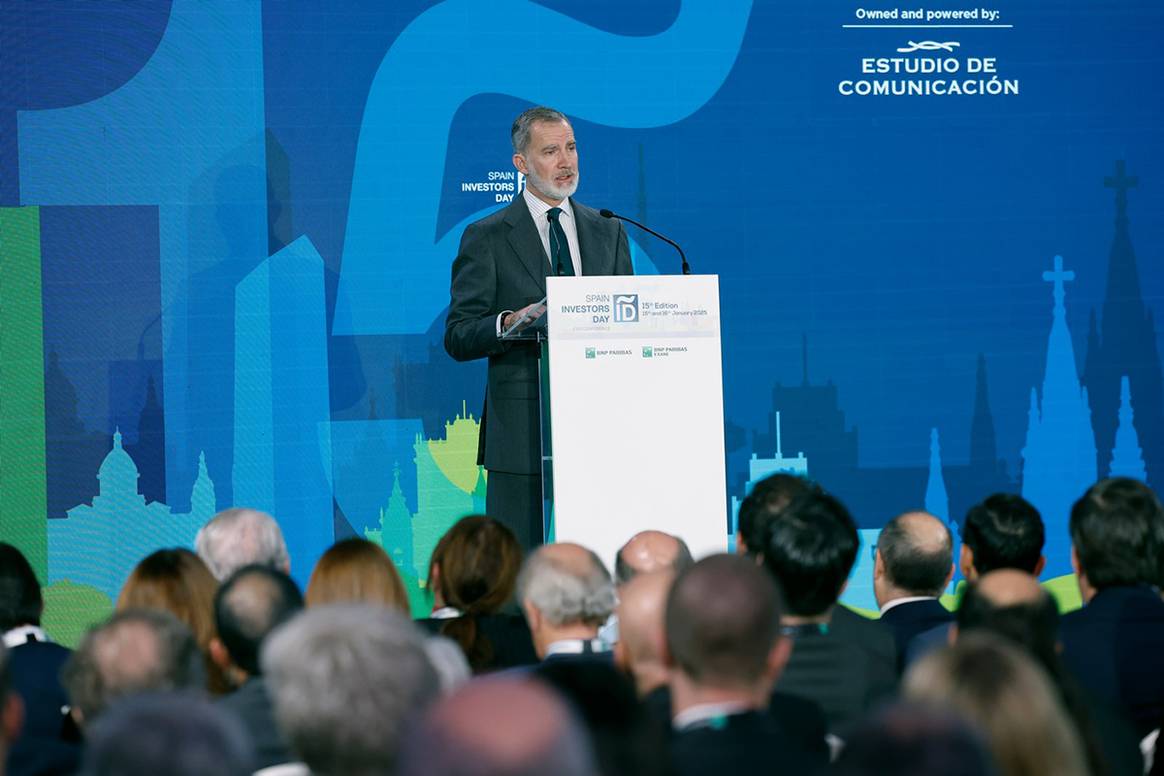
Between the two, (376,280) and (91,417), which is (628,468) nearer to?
(376,280)

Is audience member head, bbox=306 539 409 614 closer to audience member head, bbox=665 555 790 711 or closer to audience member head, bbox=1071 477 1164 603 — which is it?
audience member head, bbox=665 555 790 711

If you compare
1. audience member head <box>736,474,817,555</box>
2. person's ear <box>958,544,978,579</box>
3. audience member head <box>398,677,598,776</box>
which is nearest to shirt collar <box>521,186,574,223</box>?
audience member head <box>736,474,817,555</box>

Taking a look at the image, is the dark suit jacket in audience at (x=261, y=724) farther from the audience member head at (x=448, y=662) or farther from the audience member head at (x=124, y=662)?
the audience member head at (x=448, y=662)

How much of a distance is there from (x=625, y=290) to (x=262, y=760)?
6.78 ft

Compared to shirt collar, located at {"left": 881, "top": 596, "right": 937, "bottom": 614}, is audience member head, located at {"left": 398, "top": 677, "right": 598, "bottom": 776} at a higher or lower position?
higher

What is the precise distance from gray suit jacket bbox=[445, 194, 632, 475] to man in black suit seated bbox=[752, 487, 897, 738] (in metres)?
1.52

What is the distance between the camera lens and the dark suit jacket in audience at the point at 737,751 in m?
2.01

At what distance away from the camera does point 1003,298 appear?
268 inches

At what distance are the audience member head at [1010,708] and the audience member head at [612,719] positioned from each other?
333 millimetres

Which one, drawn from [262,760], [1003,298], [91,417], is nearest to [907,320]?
[1003,298]

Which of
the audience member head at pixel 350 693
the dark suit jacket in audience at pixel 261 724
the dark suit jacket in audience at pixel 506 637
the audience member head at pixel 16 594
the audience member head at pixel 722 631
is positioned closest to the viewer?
the audience member head at pixel 350 693

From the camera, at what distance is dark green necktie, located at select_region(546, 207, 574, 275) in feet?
15.4

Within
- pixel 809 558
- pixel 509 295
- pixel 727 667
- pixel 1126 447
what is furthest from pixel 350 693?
pixel 1126 447

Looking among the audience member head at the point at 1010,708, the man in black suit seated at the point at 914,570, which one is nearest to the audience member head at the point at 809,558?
the man in black suit seated at the point at 914,570
